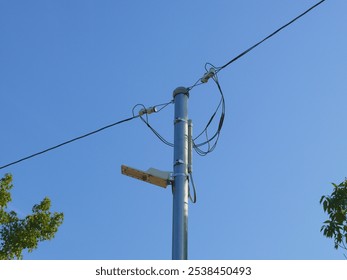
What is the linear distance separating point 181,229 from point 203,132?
2221 millimetres

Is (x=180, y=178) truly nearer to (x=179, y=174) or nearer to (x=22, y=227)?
(x=179, y=174)

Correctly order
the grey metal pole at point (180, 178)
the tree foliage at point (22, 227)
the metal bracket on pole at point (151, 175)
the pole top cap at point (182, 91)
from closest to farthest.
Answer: the grey metal pole at point (180, 178) < the metal bracket on pole at point (151, 175) < the pole top cap at point (182, 91) < the tree foliage at point (22, 227)

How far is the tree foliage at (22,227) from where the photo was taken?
49.6 feet

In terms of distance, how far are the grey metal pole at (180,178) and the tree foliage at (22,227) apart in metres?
9.38

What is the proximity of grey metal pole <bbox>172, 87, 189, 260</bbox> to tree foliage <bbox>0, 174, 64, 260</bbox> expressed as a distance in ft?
30.8

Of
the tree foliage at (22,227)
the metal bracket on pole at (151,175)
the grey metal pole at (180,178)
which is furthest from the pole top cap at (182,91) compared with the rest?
the tree foliage at (22,227)

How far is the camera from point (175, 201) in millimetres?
6402

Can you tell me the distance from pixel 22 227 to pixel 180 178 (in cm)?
1001

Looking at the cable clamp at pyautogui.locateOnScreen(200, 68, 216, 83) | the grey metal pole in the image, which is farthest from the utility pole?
the cable clamp at pyautogui.locateOnScreen(200, 68, 216, 83)

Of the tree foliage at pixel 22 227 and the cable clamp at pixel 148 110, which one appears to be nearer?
the cable clamp at pixel 148 110

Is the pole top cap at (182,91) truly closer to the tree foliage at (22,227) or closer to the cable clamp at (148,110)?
the cable clamp at (148,110)

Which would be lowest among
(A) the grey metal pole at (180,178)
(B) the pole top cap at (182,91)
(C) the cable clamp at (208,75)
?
(A) the grey metal pole at (180,178)

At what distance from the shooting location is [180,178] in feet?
21.5

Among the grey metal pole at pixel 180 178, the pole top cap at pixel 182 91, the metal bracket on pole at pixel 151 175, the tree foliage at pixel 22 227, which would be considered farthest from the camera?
the tree foliage at pixel 22 227
